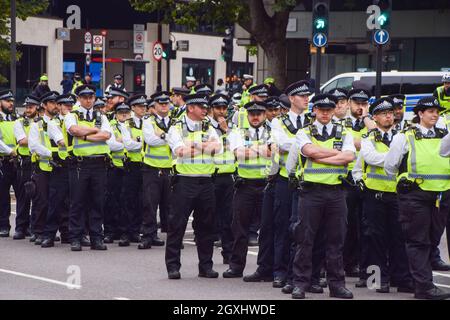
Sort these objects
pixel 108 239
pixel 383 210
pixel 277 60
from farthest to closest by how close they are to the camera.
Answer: pixel 277 60, pixel 108 239, pixel 383 210

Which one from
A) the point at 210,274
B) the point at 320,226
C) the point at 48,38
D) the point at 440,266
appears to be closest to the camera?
the point at 320,226

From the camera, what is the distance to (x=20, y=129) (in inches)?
612

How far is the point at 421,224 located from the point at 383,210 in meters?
0.73

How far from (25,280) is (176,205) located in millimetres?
1911

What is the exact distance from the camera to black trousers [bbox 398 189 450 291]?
1074 cm

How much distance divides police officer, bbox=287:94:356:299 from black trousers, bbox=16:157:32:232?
6.13 meters

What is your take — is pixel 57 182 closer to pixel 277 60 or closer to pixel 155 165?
pixel 155 165

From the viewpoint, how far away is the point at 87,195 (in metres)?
14.5

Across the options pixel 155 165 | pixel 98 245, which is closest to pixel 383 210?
pixel 155 165

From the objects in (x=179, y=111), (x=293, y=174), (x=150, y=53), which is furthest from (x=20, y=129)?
(x=150, y=53)

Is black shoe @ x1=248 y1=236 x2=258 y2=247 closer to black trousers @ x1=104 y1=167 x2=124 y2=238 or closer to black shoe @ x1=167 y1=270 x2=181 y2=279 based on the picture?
black trousers @ x1=104 y1=167 x2=124 y2=238

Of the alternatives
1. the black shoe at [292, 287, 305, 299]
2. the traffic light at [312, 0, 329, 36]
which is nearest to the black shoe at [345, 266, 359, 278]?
the black shoe at [292, 287, 305, 299]

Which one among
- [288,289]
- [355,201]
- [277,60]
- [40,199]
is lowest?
[288,289]
